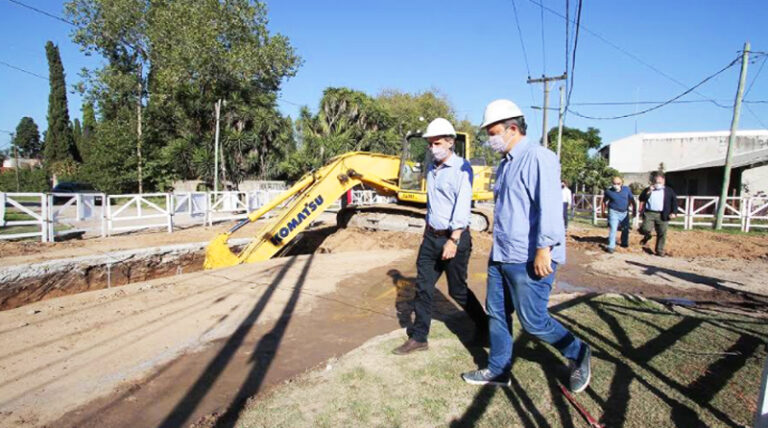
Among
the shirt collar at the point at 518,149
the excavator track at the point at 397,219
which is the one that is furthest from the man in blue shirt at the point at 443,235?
the excavator track at the point at 397,219

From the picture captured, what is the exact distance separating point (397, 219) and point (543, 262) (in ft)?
25.1

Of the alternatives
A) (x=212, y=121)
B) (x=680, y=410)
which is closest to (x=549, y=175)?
(x=680, y=410)

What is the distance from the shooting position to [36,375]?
10.5ft

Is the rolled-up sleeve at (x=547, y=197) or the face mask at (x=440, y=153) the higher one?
the face mask at (x=440, y=153)

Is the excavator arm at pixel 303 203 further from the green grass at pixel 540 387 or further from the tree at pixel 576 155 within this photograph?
the tree at pixel 576 155

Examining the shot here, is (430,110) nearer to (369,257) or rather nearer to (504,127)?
(369,257)

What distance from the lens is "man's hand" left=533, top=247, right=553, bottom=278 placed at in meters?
2.54

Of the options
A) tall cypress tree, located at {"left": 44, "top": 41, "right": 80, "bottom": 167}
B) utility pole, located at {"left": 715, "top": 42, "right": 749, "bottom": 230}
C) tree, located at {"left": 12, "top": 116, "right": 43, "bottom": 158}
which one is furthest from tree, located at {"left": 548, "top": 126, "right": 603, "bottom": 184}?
tree, located at {"left": 12, "top": 116, "right": 43, "bottom": 158}

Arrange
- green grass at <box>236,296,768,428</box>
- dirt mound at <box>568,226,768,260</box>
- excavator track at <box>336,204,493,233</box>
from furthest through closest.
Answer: excavator track at <box>336,204,493,233</box>
dirt mound at <box>568,226,768,260</box>
green grass at <box>236,296,768,428</box>

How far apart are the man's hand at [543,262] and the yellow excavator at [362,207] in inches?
228

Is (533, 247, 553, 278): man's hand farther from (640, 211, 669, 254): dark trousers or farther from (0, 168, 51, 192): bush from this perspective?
(0, 168, 51, 192): bush

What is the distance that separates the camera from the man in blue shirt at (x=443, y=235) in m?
3.35

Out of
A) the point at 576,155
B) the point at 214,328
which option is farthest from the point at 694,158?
the point at 214,328

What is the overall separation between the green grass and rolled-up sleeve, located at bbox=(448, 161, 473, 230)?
103 centimetres
